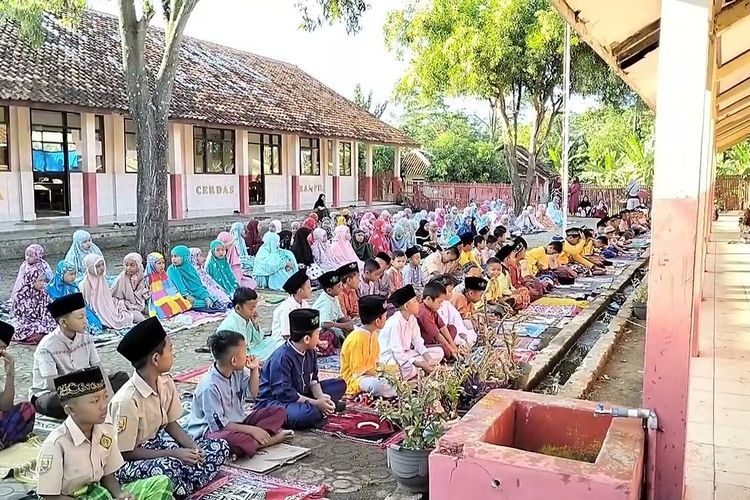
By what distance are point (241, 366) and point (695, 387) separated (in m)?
3.57

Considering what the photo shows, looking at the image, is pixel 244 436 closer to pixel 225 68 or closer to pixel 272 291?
pixel 272 291

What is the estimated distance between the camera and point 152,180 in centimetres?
1176

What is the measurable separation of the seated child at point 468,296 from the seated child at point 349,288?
104cm

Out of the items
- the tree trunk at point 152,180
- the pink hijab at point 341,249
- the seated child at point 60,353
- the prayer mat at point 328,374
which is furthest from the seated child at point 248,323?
the tree trunk at point 152,180

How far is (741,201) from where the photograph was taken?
27.7m

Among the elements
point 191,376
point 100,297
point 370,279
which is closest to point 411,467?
point 191,376

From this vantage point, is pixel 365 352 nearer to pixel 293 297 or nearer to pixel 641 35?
pixel 293 297

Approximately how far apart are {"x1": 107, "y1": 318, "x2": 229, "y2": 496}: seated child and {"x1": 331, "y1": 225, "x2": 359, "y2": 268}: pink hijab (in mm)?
7778

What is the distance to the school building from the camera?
1478 centimetres

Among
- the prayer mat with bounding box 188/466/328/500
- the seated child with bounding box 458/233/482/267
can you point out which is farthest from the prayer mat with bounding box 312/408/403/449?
the seated child with bounding box 458/233/482/267

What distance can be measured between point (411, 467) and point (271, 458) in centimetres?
108

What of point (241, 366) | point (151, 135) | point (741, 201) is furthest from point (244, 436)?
point (741, 201)

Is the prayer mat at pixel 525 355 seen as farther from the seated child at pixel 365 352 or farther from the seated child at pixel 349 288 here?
the seated child at pixel 349 288

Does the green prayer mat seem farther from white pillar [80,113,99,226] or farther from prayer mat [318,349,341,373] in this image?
white pillar [80,113,99,226]
